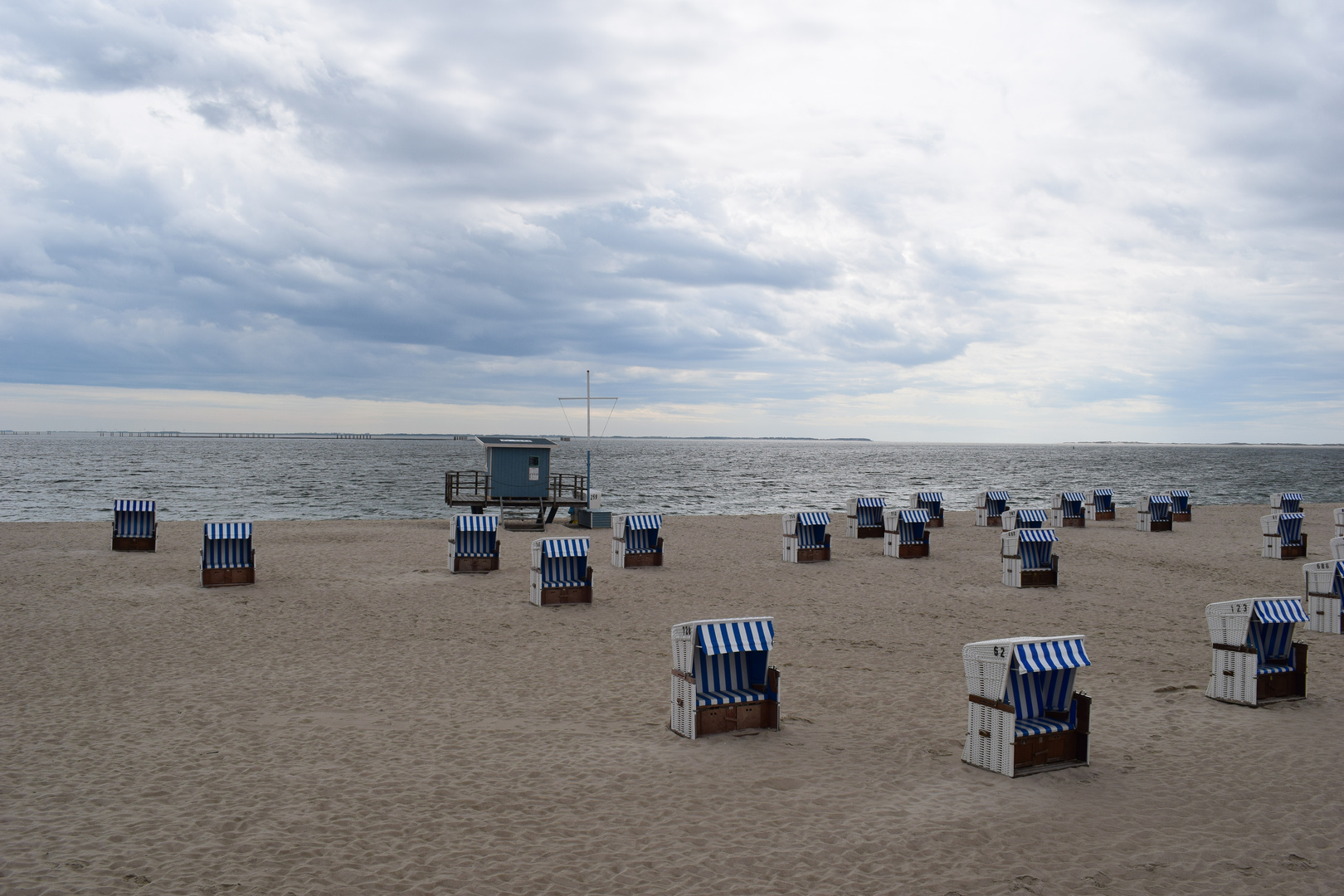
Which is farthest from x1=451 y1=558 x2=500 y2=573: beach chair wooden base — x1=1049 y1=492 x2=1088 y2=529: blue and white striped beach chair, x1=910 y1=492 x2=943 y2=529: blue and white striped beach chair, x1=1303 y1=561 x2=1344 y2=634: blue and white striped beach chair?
x1=1049 y1=492 x2=1088 y2=529: blue and white striped beach chair

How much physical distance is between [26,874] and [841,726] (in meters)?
7.22

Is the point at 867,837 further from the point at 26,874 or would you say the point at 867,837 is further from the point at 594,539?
the point at 594,539

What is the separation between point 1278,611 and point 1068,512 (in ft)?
80.0

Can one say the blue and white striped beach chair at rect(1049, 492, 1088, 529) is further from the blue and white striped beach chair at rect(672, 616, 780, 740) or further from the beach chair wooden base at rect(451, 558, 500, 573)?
the blue and white striped beach chair at rect(672, 616, 780, 740)

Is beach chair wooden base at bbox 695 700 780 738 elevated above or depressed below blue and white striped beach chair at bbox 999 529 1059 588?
below

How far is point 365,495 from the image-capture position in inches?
2285

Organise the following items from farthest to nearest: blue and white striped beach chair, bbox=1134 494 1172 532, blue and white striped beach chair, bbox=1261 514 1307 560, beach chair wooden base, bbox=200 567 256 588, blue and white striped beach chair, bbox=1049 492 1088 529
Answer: blue and white striped beach chair, bbox=1049 492 1088 529 → blue and white striped beach chair, bbox=1134 494 1172 532 → blue and white striped beach chair, bbox=1261 514 1307 560 → beach chair wooden base, bbox=200 567 256 588

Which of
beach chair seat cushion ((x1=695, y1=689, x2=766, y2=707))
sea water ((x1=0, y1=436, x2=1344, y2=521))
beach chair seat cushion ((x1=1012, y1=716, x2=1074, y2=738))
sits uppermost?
beach chair seat cushion ((x1=1012, y1=716, x2=1074, y2=738))

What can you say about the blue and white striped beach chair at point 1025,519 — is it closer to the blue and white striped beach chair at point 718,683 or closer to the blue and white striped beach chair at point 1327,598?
the blue and white striped beach chair at point 1327,598

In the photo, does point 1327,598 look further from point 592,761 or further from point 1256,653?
point 592,761

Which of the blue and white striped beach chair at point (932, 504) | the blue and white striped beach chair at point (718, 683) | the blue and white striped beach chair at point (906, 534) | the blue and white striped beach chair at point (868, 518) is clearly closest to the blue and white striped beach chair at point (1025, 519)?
the blue and white striped beach chair at point (906, 534)

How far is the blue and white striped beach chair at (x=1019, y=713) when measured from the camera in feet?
25.5

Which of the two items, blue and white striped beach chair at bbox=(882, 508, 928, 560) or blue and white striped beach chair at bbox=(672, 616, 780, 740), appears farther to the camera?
blue and white striped beach chair at bbox=(882, 508, 928, 560)

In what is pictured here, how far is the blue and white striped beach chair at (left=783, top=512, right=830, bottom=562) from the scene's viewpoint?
22203 millimetres
